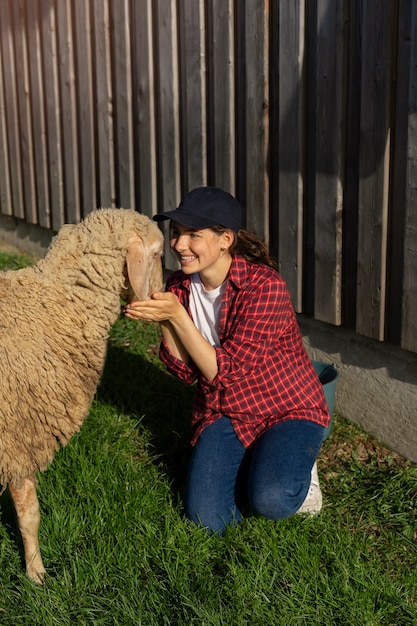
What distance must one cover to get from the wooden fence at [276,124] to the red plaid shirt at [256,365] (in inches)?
19.9

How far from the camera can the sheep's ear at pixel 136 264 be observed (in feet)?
8.77

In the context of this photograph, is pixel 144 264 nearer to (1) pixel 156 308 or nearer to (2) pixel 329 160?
(1) pixel 156 308

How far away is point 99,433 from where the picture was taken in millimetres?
3646

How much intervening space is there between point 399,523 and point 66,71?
4.19m

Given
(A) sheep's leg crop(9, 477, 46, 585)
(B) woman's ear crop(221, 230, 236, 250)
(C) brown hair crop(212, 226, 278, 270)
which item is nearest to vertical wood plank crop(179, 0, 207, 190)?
(C) brown hair crop(212, 226, 278, 270)

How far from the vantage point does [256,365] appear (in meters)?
3.03

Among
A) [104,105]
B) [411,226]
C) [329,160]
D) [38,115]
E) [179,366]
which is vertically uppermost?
[104,105]

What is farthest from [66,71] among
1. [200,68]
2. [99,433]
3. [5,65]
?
[99,433]

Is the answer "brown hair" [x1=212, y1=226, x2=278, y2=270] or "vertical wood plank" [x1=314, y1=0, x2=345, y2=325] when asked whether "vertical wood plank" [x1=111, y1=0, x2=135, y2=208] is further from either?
"brown hair" [x1=212, y1=226, x2=278, y2=270]

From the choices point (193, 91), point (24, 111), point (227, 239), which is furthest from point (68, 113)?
point (227, 239)

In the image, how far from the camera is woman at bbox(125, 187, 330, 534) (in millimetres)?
2910

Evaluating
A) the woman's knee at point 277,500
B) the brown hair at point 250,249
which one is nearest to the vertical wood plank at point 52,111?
the brown hair at point 250,249

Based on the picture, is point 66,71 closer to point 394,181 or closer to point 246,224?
point 246,224

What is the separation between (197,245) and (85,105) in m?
2.95
